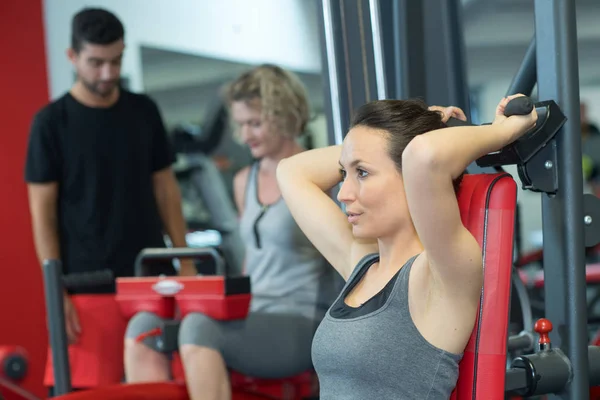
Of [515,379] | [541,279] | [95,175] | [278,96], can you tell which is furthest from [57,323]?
[541,279]

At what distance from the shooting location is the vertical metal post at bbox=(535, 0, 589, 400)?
1.59 metres

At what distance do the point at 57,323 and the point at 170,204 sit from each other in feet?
2.75

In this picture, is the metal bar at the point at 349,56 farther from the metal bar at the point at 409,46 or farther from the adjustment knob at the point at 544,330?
the adjustment knob at the point at 544,330

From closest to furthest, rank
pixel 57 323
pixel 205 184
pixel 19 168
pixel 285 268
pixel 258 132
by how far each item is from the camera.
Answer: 1. pixel 57 323
2. pixel 285 268
3. pixel 258 132
4. pixel 205 184
5. pixel 19 168

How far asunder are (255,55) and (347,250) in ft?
5.90

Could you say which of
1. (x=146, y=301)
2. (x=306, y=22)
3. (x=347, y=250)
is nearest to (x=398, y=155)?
(x=347, y=250)

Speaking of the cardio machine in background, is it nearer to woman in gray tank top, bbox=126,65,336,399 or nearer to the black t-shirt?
the black t-shirt

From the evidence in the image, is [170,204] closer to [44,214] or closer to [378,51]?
[44,214]

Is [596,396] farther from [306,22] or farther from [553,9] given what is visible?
[306,22]

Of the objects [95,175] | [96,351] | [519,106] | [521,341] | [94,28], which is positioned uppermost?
[94,28]

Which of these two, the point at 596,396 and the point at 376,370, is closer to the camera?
the point at 376,370

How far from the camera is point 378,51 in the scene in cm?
227

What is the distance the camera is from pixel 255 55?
3363 millimetres

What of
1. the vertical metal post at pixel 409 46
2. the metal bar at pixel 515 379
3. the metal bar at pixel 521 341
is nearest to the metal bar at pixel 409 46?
the vertical metal post at pixel 409 46
